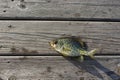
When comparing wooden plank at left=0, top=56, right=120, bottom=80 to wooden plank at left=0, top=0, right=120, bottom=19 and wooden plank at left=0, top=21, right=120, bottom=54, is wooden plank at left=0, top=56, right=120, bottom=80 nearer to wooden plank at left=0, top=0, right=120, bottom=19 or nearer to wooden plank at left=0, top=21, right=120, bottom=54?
wooden plank at left=0, top=21, right=120, bottom=54

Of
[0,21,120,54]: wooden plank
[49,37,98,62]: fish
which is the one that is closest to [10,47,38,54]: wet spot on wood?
[0,21,120,54]: wooden plank

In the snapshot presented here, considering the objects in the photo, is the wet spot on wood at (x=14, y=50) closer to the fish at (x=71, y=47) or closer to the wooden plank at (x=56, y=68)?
the wooden plank at (x=56, y=68)

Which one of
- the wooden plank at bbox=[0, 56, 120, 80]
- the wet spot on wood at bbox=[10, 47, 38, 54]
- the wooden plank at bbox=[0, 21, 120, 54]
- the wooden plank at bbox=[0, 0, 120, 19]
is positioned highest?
the wooden plank at bbox=[0, 0, 120, 19]

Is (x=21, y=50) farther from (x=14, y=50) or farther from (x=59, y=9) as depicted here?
(x=59, y=9)

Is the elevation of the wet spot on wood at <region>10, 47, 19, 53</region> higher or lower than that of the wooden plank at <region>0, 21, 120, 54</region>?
lower

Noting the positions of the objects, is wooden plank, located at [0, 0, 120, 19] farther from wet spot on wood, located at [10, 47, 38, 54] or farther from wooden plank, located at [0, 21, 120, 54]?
wet spot on wood, located at [10, 47, 38, 54]

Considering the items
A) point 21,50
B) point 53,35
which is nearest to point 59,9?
point 53,35

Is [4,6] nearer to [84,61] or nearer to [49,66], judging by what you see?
[49,66]
